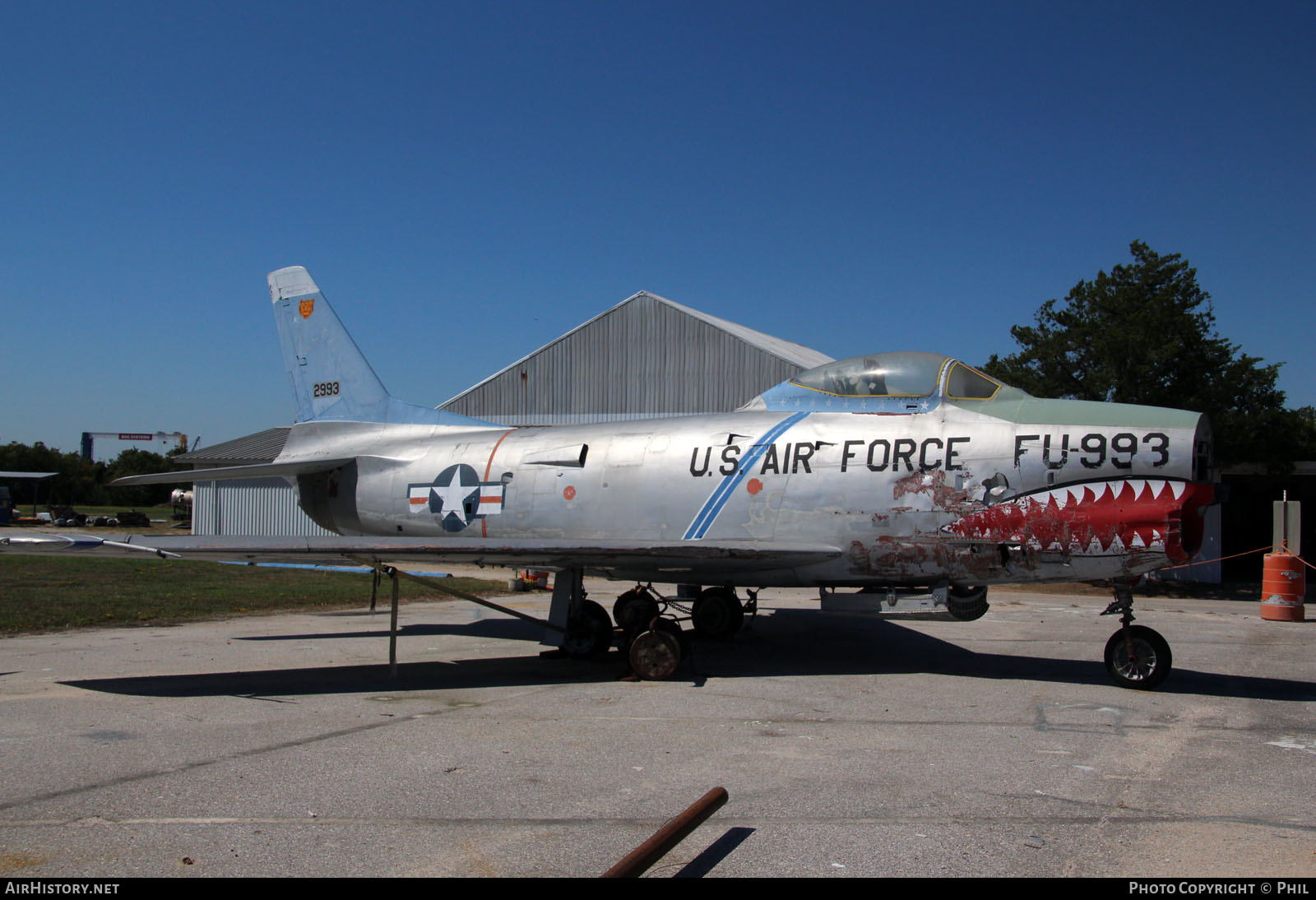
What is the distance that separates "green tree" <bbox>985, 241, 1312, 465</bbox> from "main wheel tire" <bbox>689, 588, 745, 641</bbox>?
51.2ft

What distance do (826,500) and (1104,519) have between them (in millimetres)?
2595

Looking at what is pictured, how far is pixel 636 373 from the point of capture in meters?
27.3

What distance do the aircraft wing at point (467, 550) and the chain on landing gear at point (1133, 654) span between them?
8.84ft

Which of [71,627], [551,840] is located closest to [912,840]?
[551,840]

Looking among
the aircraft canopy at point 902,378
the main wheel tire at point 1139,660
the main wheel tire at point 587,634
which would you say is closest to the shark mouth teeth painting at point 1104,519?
the main wheel tire at point 1139,660

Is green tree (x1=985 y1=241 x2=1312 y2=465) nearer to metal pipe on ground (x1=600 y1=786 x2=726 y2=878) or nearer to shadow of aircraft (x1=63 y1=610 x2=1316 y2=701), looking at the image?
shadow of aircraft (x1=63 y1=610 x2=1316 y2=701)

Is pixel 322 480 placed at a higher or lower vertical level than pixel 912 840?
higher

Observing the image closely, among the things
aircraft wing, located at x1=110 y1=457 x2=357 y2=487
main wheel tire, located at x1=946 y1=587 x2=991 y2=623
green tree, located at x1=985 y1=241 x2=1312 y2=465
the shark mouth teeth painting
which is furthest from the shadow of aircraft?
green tree, located at x1=985 y1=241 x2=1312 y2=465

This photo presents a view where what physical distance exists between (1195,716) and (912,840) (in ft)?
14.6

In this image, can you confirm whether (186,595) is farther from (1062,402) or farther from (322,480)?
(1062,402)

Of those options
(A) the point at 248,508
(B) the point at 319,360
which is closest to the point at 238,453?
(A) the point at 248,508

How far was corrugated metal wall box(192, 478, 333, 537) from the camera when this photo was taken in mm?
33875

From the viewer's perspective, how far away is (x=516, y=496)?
1087cm

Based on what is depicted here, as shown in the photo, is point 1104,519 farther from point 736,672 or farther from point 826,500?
point 736,672
